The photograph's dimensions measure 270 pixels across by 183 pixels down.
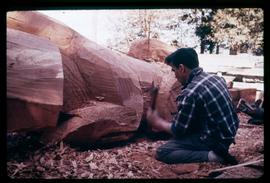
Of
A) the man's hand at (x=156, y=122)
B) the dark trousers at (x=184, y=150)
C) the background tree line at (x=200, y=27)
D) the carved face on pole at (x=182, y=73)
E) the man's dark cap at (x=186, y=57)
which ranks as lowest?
the dark trousers at (x=184, y=150)

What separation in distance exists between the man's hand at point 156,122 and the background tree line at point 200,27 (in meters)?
0.78

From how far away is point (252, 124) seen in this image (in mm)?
3152

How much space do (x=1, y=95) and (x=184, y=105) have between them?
1724mm

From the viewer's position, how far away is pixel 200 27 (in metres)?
3.15

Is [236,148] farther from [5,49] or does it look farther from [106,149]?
[5,49]

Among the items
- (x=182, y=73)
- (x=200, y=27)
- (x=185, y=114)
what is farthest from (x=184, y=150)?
(x=200, y=27)

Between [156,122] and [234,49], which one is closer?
[234,49]

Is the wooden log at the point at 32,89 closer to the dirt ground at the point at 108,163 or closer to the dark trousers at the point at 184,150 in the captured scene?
the dirt ground at the point at 108,163

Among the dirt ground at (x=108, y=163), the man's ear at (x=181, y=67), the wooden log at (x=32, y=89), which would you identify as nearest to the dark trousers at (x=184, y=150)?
the dirt ground at (x=108, y=163)

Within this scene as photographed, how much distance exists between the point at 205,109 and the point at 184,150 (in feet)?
1.52

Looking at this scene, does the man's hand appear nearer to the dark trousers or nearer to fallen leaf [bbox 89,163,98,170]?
the dark trousers

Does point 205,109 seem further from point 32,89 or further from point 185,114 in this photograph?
point 32,89

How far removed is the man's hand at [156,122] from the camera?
308cm
